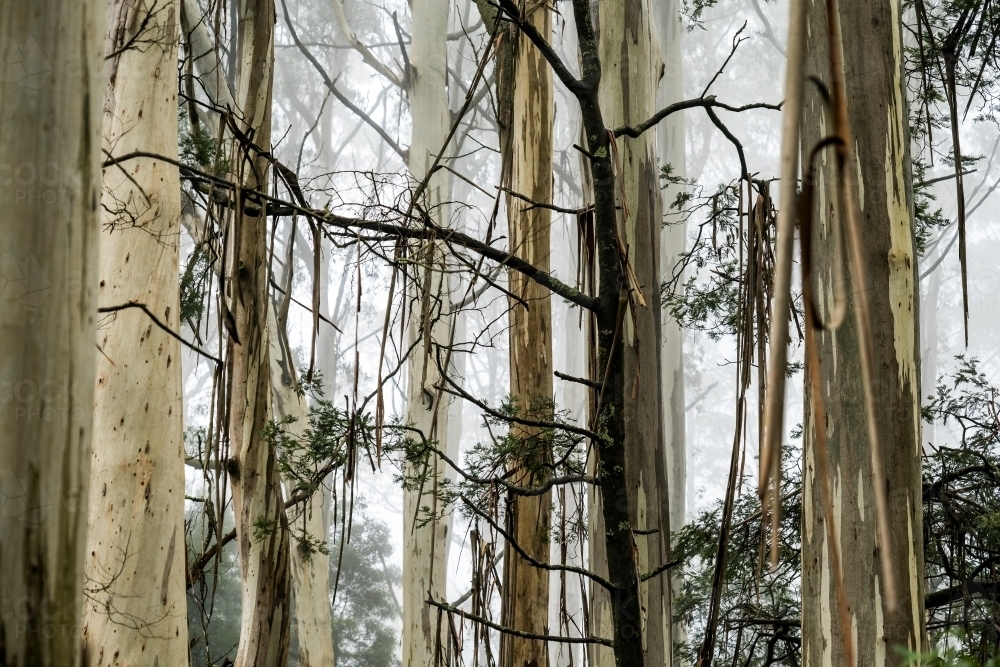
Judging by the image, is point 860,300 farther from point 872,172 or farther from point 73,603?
point 872,172

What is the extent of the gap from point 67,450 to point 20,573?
4.2 inches

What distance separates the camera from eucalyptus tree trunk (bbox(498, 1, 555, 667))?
3.53 meters

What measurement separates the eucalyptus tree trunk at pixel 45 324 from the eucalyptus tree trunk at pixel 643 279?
196cm

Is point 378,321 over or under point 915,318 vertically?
over

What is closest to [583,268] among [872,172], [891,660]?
[872,172]

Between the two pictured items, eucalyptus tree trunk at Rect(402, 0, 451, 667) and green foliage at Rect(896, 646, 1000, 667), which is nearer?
green foliage at Rect(896, 646, 1000, 667)

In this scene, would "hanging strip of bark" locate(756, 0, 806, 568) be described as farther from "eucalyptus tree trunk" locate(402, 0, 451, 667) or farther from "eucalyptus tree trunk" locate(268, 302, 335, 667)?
"eucalyptus tree trunk" locate(268, 302, 335, 667)

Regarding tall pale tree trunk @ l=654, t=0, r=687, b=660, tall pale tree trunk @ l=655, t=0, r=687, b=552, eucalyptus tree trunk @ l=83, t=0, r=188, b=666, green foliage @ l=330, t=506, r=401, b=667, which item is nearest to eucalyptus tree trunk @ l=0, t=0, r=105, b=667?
eucalyptus tree trunk @ l=83, t=0, r=188, b=666

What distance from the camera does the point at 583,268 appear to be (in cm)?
191

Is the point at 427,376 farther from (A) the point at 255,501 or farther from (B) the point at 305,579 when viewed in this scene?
(A) the point at 255,501

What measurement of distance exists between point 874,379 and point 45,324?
4.61ft

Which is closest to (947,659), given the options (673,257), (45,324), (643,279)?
(45,324)

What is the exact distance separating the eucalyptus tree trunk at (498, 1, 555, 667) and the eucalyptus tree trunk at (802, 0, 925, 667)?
1.45 metres

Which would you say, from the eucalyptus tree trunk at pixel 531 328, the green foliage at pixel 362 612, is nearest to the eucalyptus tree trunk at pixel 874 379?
the eucalyptus tree trunk at pixel 531 328
